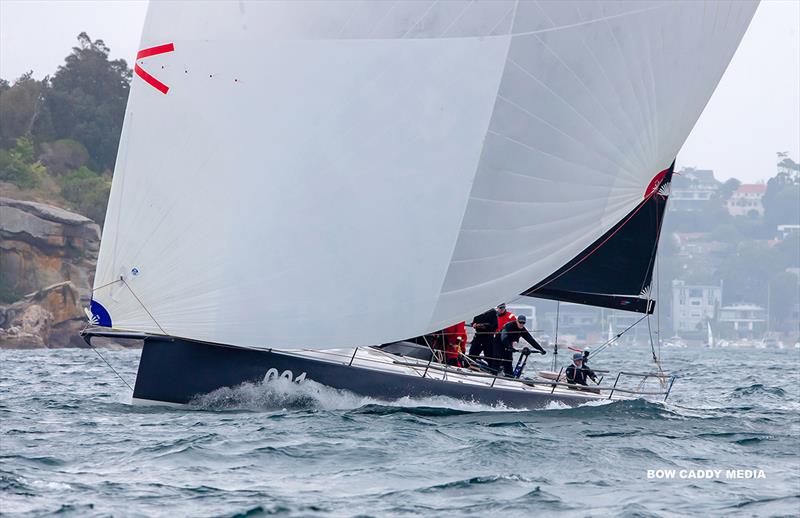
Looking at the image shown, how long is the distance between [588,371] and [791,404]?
13.6ft

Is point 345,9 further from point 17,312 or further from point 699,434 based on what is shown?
point 17,312

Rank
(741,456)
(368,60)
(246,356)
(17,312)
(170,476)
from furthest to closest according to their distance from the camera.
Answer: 1. (17,312)
2. (246,356)
3. (368,60)
4. (741,456)
5. (170,476)

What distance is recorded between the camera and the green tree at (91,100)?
2272 inches

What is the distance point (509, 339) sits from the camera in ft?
47.1

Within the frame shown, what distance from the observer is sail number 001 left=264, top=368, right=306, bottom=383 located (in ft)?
42.0

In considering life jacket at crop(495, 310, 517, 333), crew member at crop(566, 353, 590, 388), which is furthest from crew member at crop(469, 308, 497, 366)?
crew member at crop(566, 353, 590, 388)

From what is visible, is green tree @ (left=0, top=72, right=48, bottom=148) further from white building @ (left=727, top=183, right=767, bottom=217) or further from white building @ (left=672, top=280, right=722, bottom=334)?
white building @ (left=727, top=183, right=767, bottom=217)

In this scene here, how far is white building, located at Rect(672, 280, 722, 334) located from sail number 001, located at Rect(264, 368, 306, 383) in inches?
4473

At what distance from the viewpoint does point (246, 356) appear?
12.7m

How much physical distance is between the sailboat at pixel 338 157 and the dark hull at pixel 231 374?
0.45 metres

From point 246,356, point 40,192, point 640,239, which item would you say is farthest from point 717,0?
point 40,192

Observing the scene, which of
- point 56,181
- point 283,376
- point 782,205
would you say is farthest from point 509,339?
point 782,205

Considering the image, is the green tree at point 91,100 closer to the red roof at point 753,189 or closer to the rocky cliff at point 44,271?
the rocky cliff at point 44,271

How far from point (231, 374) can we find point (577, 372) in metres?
4.46
